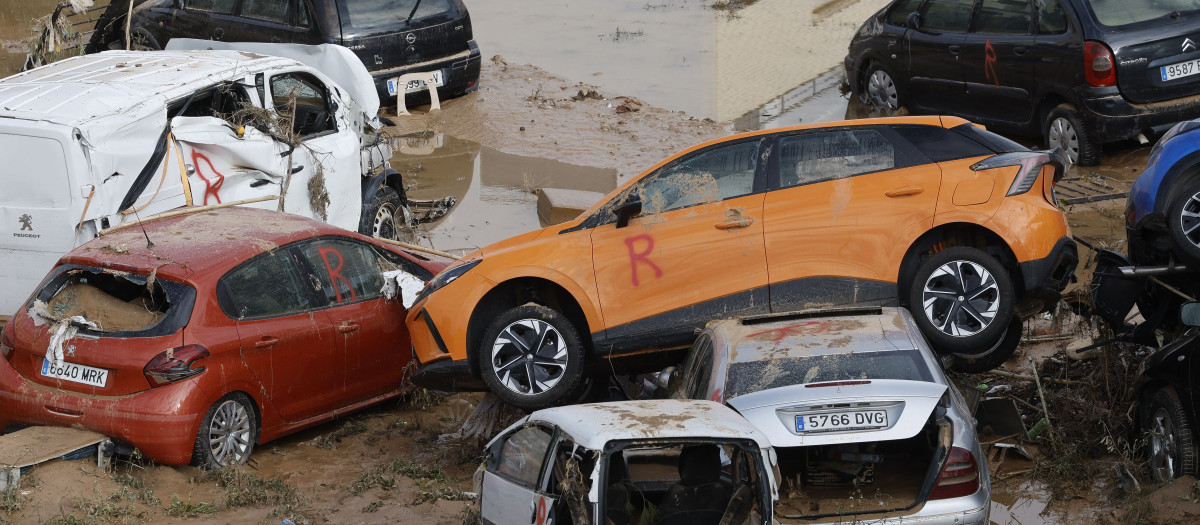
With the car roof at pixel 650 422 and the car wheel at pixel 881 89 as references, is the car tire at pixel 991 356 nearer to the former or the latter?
the car roof at pixel 650 422

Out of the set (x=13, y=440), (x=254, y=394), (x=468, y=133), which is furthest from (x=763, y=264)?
(x=468, y=133)

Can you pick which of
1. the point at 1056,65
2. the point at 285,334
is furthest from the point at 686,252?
the point at 1056,65

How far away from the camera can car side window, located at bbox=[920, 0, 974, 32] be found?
13.0 m

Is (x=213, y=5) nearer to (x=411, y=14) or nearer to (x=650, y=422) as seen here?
(x=411, y=14)

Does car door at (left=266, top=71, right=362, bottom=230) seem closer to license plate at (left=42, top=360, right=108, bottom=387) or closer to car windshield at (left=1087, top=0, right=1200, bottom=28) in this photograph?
license plate at (left=42, top=360, right=108, bottom=387)

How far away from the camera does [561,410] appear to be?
5551mm

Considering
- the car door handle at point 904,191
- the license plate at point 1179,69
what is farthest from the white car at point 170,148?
the license plate at point 1179,69

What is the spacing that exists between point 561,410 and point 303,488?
2.43m

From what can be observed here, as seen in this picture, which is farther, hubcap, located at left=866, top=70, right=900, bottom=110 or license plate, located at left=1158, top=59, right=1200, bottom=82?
hubcap, located at left=866, top=70, right=900, bottom=110

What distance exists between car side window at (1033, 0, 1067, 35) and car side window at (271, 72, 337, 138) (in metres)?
6.81

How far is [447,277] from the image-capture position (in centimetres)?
784

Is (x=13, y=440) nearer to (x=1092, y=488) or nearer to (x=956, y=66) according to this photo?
(x=1092, y=488)

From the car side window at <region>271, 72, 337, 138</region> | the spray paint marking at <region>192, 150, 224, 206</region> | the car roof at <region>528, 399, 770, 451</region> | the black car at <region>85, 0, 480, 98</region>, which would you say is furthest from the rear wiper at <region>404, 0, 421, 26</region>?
the car roof at <region>528, 399, 770, 451</region>

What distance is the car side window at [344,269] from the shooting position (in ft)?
26.8
